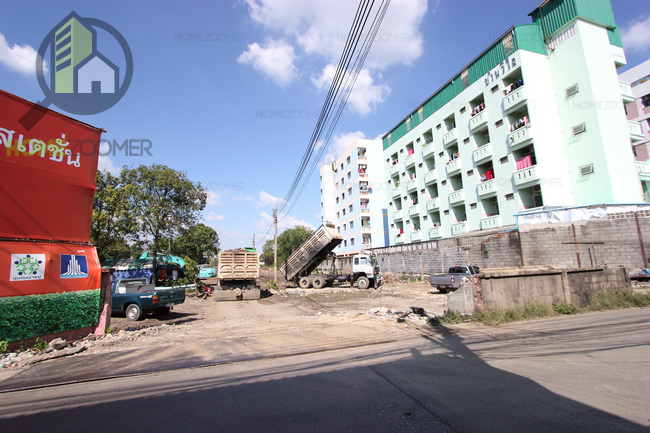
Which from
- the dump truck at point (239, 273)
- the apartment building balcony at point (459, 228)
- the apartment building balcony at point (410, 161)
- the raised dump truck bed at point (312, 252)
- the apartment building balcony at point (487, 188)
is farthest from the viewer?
the apartment building balcony at point (410, 161)

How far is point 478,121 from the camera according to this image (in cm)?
2881

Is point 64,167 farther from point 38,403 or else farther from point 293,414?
point 293,414

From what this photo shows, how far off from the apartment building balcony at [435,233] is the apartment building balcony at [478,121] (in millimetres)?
11216

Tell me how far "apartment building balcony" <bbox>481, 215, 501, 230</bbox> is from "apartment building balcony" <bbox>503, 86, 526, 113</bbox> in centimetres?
904

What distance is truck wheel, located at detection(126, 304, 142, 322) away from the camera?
11930 mm

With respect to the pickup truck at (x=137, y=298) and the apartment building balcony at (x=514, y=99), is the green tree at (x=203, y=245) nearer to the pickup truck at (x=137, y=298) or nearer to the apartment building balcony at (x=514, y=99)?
the pickup truck at (x=137, y=298)

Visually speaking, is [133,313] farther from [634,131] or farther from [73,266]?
[634,131]

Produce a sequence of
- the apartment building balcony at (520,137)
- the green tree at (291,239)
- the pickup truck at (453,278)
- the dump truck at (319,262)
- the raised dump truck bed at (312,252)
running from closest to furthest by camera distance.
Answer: the pickup truck at (453,278), the raised dump truck bed at (312,252), the dump truck at (319,262), the apartment building balcony at (520,137), the green tree at (291,239)

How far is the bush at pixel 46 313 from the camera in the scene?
7031 mm

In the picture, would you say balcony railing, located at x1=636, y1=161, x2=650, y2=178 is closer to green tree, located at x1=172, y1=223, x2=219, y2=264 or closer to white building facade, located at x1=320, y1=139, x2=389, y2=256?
white building facade, located at x1=320, y1=139, x2=389, y2=256

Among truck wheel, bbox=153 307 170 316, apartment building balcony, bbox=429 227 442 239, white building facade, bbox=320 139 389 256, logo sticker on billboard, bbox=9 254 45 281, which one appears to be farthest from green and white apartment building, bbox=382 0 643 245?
logo sticker on billboard, bbox=9 254 45 281

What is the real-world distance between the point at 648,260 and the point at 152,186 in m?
32.0

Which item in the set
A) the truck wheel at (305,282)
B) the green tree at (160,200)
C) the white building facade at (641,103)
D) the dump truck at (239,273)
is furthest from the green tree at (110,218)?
the white building facade at (641,103)

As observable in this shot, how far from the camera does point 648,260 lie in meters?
17.0
